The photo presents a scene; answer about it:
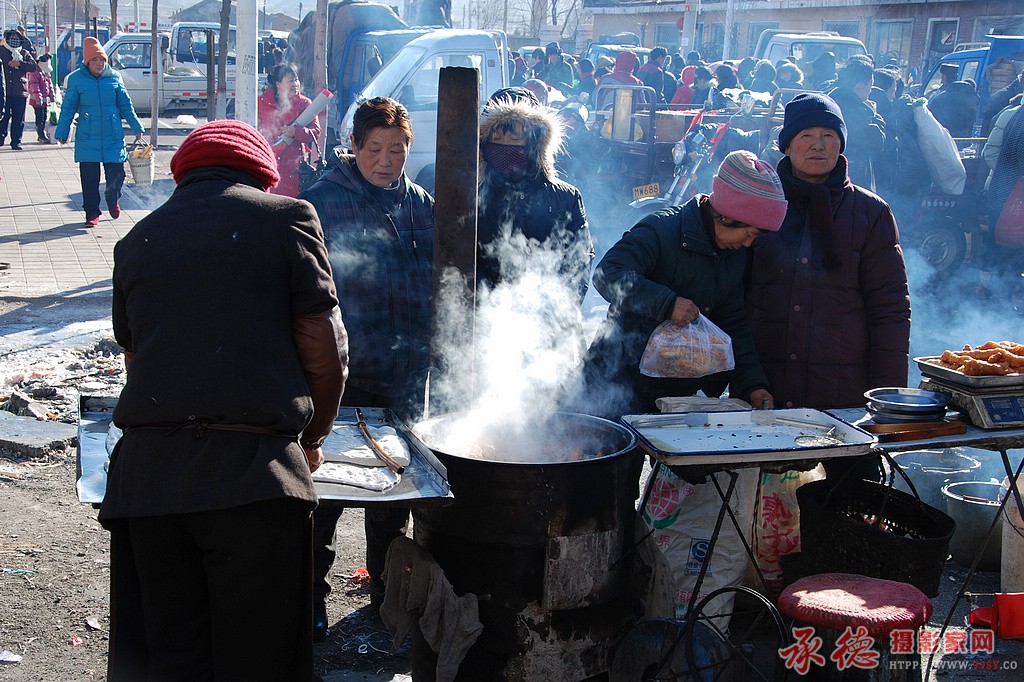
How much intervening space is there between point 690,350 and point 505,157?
128 centimetres

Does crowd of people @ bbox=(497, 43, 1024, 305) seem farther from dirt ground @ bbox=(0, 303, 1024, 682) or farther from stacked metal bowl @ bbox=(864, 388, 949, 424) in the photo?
dirt ground @ bbox=(0, 303, 1024, 682)

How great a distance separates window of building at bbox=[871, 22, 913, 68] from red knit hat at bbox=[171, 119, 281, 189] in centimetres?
3771

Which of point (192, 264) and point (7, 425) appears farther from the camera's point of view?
point (7, 425)

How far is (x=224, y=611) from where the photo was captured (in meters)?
2.32

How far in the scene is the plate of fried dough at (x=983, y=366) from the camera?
10.9ft

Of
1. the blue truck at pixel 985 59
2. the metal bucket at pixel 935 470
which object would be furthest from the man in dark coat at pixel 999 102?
the metal bucket at pixel 935 470

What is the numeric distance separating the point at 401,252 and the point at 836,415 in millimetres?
1756

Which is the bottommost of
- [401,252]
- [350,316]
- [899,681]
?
[899,681]

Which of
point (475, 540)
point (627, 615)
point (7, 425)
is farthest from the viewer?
point (7, 425)

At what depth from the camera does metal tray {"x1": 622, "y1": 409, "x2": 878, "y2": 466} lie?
9.62 ft

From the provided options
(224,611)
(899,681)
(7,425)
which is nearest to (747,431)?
(899,681)

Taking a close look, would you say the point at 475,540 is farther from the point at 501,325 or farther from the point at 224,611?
the point at 501,325

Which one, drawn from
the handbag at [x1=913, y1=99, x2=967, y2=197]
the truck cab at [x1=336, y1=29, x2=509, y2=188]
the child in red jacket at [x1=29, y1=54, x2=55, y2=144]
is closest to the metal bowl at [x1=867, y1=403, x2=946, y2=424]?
the handbag at [x1=913, y1=99, x2=967, y2=197]

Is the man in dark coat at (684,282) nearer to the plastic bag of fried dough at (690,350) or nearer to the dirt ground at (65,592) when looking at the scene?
the plastic bag of fried dough at (690,350)
